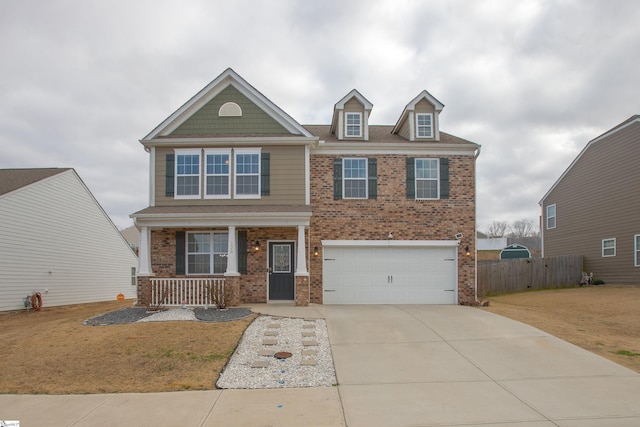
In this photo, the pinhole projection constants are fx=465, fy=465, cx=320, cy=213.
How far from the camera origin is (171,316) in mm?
12281

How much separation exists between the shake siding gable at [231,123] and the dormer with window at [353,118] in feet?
7.14

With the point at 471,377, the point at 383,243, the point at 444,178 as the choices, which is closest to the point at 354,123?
the point at 444,178

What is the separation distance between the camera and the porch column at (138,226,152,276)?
47.4ft

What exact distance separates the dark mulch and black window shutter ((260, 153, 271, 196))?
404cm

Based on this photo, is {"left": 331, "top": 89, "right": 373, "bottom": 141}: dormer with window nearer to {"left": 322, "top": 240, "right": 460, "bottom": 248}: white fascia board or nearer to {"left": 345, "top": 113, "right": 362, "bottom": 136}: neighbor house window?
{"left": 345, "top": 113, "right": 362, "bottom": 136}: neighbor house window

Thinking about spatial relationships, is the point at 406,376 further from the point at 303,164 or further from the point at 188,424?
the point at 303,164

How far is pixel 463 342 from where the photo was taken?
1024 cm

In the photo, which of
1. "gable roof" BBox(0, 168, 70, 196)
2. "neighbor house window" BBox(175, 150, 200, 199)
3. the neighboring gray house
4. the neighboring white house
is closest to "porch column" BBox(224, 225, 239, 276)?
"neighbor house window" BBox(175, 150, 200, 199)

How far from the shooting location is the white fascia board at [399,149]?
619 inches

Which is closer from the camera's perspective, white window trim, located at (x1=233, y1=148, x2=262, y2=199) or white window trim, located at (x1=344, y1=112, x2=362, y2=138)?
white window trim, located at (x1=233, y1=148, x2=262, y2=199)

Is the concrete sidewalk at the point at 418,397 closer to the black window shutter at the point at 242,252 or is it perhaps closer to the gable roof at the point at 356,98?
the black window shutter at the point at 242,252

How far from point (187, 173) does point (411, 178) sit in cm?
752

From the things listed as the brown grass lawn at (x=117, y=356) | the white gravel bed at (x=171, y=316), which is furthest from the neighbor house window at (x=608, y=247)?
the white gravel bed at (x=171, y=316)

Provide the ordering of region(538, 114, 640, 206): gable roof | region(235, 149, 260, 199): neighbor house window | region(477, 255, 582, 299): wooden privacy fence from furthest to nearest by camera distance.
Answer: region(477, 255, 582, 299): wooden privacy fence
region(538, 114, 640, 206): gable roof
region(235, 149, 260, 199): neighbor house window
